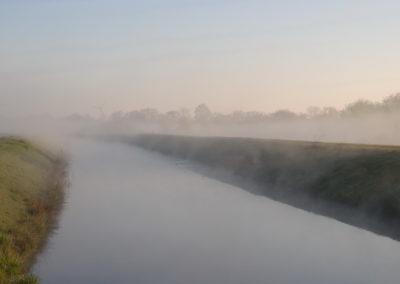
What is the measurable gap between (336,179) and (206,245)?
16.3m

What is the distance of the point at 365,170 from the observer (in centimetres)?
3572

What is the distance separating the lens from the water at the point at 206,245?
19.6m

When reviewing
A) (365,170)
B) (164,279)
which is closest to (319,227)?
(365,170)

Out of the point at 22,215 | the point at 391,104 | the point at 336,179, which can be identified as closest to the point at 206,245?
the point at 22,215

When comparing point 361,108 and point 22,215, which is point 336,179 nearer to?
point 22,215

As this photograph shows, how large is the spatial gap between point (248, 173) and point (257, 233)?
24.6 meters

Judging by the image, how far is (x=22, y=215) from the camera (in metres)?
27.9

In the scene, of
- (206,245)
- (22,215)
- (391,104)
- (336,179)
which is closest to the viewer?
(206,245)

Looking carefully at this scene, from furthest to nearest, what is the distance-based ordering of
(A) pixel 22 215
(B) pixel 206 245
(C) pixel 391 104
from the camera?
(C) pixel 391 104 → (A) pixel 22 215 → (B) pixel 206 245

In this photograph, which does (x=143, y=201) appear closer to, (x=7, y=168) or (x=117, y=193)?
(x=117, y=193)

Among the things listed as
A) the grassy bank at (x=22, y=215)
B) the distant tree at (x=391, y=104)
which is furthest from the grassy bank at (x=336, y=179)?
the distant tree at (x=391, y=104)

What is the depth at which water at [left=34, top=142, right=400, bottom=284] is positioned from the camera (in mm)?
19578

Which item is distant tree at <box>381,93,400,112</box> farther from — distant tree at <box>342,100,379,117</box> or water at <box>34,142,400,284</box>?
water at <box>34,142,400,284</box>

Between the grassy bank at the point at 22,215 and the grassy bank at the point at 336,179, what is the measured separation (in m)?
17.4
